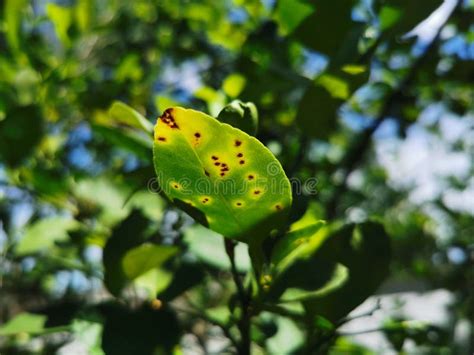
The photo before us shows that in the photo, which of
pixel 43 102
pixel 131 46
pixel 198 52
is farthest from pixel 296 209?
pixel 131 46

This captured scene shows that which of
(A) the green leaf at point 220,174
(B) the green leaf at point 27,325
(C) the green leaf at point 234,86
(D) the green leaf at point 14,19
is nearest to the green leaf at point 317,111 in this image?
(C) the green leaf at point 234,86

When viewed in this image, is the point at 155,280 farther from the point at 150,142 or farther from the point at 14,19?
the point at 14,19

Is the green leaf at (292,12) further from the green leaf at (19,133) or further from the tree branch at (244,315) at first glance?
the green leaf at (19,133)

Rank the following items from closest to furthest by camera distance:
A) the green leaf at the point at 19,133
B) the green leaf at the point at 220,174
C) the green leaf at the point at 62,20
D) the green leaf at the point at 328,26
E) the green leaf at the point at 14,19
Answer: the green leaf at the point at 220,174
the green leaf at the point at 328,26
the green leaf at the point at 19,133
the green leaf at the point at 14,19
the green leaf at the point at 62,20

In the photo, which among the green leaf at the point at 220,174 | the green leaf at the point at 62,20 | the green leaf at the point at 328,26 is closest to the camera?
the green leaf at the point at 220,174

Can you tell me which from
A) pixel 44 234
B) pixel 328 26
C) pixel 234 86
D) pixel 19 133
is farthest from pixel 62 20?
pixel 328 26

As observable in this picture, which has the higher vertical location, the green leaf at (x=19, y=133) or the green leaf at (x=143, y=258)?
the green leaf at (x=143, y=258)
